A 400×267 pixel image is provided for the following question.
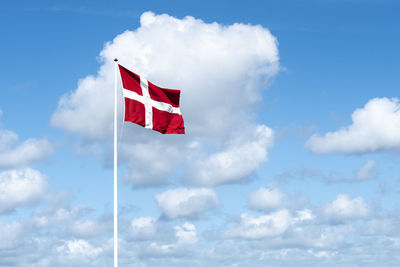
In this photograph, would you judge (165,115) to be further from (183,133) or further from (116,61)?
(116,61)

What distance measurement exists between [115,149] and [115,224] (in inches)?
260

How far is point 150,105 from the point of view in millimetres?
67500

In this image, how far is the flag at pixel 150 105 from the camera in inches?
2589

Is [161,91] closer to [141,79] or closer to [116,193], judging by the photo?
[141,79]

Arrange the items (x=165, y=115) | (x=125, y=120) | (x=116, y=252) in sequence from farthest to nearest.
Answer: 1. (x=165, y=115)
2. (x=125, y=120)
3. (x=116, y=252)

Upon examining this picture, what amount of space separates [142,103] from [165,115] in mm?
2993

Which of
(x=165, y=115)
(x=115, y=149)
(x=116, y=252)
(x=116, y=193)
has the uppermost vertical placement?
(x=165, y=115)

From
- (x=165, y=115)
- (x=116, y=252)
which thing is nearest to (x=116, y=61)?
(x=165, y=115)

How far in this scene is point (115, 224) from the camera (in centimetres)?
6088

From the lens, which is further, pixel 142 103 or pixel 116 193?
pixel 142 103

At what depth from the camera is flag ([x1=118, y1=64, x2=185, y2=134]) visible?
216 ft

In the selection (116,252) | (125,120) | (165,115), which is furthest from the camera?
(165,115)

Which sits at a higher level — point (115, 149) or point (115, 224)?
point (115, 149)

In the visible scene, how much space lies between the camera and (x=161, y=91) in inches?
2704
